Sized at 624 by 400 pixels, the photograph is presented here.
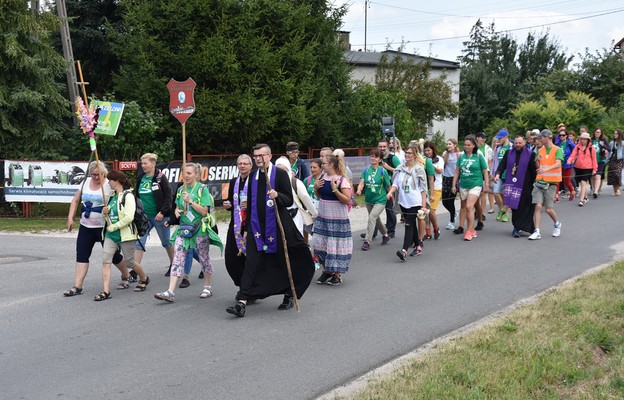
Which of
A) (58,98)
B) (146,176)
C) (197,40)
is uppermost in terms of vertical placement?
(197,40)

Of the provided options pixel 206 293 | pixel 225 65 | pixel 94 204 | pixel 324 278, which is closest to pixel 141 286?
pixel 206 293

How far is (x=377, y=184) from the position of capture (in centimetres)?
1102

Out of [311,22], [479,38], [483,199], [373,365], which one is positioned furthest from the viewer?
[479,38]

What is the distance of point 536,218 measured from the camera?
1188 cm

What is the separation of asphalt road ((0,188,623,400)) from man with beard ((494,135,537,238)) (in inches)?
34.9

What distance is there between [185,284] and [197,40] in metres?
11.7

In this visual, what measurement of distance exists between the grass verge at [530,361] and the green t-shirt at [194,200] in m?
3.34

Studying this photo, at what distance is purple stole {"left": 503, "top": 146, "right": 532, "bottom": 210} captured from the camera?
1184 centimetres

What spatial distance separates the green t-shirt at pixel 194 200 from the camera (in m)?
7.82

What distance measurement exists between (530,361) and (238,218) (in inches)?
136

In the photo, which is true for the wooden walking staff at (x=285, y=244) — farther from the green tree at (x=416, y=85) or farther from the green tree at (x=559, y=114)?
the green tree at (x=416, y=85)

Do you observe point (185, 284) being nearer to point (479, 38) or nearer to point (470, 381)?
point (470, 381)

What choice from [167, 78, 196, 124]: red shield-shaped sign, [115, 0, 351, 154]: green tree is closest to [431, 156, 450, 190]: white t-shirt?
[167, 78, 196, 124]: red shield-shaped sign

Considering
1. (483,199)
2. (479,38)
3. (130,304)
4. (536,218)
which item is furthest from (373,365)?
(479,38)
